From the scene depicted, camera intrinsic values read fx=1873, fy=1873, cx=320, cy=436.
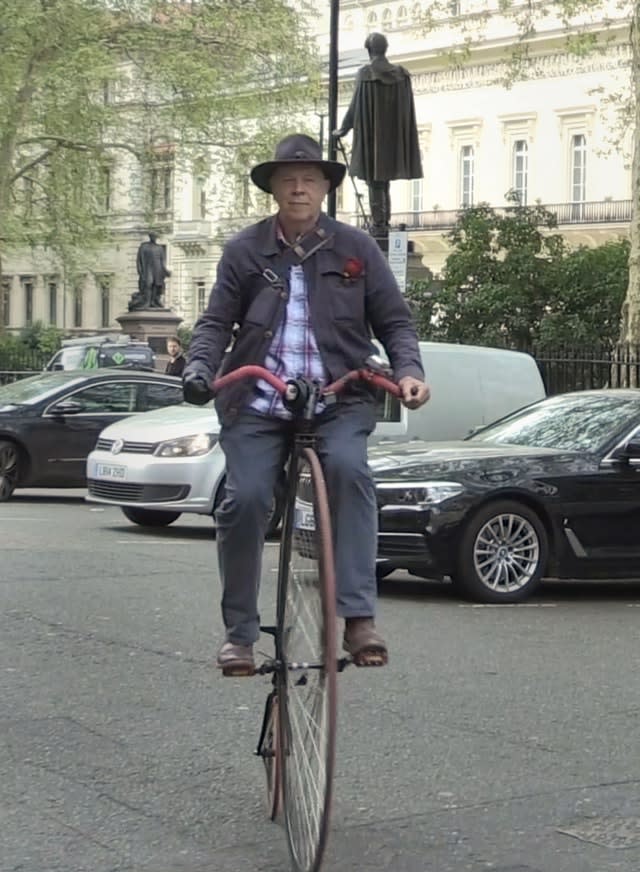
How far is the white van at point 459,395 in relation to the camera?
1691cm

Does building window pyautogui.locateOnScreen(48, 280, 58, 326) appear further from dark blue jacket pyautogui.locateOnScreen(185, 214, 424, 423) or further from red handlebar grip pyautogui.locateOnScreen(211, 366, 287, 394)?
red handlebar grip pyautogui.locateOnScreen(211, 366, 287, 394)

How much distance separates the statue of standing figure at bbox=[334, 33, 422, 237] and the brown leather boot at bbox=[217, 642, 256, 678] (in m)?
17.6

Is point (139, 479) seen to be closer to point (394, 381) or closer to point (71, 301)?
point (394, 381)

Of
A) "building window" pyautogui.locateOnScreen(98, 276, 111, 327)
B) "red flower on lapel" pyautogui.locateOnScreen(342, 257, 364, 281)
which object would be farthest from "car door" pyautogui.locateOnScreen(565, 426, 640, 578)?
"building window" pyautogui.locateOnScreen(98, 276, 111, 327)

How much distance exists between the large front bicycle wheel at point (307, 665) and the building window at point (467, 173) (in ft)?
219

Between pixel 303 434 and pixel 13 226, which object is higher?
pixel 13 226

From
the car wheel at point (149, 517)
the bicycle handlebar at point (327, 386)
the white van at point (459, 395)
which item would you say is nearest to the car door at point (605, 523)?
the white van at point (459, 395)

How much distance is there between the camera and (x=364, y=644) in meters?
5.28

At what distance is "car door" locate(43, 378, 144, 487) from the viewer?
69.0 feet

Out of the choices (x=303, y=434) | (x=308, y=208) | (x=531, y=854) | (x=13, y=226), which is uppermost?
(x=13, y=226)

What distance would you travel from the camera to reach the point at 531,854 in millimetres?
5445

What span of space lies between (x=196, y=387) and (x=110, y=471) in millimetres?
11427

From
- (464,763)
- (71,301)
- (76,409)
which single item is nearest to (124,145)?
(76,409)

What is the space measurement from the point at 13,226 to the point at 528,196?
91.9 ft
